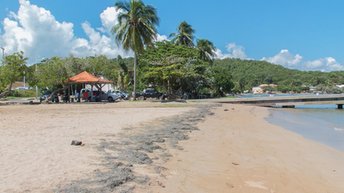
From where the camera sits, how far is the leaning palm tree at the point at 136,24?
41.1 metres

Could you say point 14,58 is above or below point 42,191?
above

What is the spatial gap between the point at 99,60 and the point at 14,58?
2679cm

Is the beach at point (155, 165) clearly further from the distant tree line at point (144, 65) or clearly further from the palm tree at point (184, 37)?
the palm tree at point (184, 37)

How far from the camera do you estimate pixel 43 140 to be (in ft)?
34.7

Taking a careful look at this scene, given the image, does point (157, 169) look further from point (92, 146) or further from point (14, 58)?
point (14, 58)

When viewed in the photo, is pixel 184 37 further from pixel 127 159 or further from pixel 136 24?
pixel 127 159

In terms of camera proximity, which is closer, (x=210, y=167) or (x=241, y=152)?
(x=210, y=167)

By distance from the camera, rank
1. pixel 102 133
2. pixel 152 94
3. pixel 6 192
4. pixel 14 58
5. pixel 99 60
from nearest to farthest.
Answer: pixel 6 192, pixel 102 133, pixel 14 58, pixel 152 94, pixel 99 60

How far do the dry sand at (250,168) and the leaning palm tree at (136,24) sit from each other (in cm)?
2928

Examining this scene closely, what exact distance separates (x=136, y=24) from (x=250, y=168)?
3416 cm

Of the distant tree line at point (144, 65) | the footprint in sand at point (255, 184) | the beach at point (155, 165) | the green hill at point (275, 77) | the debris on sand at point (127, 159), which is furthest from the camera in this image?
the green hill at point (275, 77)

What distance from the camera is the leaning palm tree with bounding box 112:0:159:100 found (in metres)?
41.1

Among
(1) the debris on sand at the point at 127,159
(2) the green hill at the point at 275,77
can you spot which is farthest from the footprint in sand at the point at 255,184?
(2) the green hill at the point at 275,77

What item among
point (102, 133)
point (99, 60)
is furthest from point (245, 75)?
point (102, 133)
